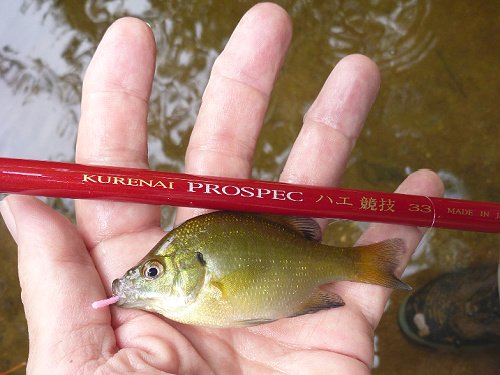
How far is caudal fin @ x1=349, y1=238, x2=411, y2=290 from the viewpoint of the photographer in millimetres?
2559

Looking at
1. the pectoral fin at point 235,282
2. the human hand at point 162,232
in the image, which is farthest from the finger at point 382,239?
the pectoral fin at point 235,282

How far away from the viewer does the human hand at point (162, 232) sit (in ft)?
7.00

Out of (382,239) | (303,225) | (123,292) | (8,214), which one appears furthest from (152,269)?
(382,239)

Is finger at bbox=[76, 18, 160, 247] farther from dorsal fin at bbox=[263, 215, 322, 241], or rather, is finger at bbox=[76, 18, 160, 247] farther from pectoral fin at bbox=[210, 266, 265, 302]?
dorsal fin at bbox=[263, 215, 322, 241]

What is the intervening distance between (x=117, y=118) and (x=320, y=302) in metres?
1.21

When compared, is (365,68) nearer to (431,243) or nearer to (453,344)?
(431,243)

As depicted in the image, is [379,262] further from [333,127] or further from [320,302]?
[333,127]

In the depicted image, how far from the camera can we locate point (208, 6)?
427cm

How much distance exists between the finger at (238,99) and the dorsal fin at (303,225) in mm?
364

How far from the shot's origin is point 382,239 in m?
2.78

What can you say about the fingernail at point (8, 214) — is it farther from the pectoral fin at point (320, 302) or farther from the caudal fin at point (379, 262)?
the caudal fin at point (379, 262)

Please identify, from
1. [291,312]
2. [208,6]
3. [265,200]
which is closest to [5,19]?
[208,6]

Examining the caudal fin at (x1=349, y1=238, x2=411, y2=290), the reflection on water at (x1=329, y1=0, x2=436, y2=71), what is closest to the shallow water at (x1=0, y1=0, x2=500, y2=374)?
the reflection on water at (x1=329, y1=0, x2=436, y2=71)

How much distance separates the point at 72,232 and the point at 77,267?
0.16 meters
